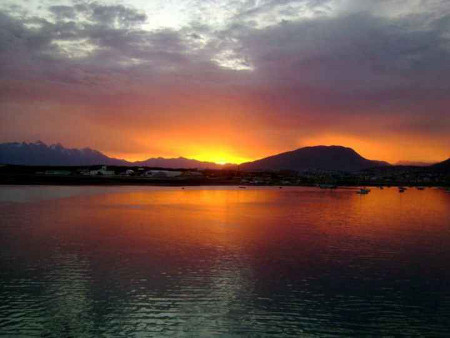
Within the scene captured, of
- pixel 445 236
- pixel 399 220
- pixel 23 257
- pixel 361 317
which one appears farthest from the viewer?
pixel 399 220

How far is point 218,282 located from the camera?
19.1 metres

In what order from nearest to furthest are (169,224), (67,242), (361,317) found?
(361,317) < (67,242) < (169,224)

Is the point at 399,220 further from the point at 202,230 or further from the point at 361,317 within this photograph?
the point at 361,317

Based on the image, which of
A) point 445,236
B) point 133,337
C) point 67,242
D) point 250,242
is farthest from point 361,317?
point 445,236

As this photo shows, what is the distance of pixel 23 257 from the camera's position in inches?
922

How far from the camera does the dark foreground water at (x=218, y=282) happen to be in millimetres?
14078

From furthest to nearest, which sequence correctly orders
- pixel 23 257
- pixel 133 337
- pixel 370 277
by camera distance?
1. pixel 23 257
2. pixel 370 277
3. pixel 133 337

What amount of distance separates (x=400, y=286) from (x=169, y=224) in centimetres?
2563

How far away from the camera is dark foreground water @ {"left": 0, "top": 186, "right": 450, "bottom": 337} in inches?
554

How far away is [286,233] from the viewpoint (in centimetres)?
3556

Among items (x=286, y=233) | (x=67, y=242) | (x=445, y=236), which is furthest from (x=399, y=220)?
(x=67, y=242)

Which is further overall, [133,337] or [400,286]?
[400,286]

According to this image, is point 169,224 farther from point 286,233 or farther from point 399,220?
point 399,220

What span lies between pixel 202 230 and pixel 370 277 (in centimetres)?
1882
